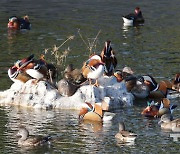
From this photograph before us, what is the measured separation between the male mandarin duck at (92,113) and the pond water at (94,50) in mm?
310

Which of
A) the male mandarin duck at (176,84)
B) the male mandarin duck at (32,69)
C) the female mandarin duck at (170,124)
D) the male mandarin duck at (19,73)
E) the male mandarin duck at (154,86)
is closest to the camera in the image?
the female mandarin duck at (170,124)

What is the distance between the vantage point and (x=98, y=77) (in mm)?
23281

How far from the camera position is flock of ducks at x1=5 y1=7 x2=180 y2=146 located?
2191 centimetres

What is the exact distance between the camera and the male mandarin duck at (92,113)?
2178 centimetres

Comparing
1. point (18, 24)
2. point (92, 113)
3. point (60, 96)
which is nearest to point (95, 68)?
point (60, 96)

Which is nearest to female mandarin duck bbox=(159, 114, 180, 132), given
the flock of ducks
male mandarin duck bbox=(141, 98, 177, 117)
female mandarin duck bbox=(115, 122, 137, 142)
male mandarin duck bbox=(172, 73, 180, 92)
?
the flock of ducks

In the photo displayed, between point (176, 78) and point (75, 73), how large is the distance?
10.8ft

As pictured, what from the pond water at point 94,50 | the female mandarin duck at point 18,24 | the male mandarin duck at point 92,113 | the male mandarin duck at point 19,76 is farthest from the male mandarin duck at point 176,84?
the female mandarin duck at point 18,24

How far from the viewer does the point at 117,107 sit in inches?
922

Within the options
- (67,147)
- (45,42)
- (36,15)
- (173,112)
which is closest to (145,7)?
(36,15)

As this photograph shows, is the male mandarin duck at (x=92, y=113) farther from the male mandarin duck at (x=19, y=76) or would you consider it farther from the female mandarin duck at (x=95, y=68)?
the male mandarin duck at (x=19, y=76)

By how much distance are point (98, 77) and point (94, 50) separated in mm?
8845

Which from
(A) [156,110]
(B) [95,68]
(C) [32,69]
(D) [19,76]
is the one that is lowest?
(A) [156,110]

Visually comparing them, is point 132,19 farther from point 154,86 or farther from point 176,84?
point 154,86
